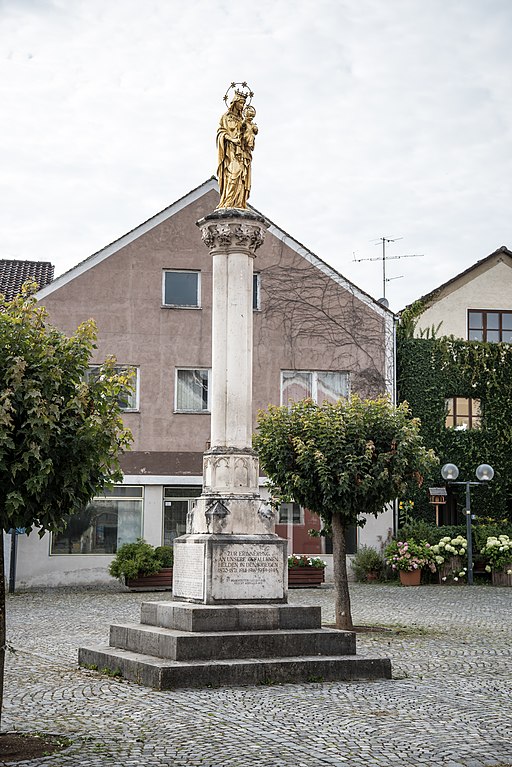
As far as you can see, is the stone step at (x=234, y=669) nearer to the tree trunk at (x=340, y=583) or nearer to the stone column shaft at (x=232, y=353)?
the stone column shaft at (x=232, y=353)

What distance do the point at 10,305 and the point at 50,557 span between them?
1984 cm

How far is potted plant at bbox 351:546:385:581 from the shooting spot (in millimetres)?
28578

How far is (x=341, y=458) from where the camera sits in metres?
16.2

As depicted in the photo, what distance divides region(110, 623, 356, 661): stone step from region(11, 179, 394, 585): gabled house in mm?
15986

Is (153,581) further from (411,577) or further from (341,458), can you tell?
(341,458)

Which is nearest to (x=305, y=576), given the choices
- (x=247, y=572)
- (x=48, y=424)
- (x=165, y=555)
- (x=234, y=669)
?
(x=165, y=555)

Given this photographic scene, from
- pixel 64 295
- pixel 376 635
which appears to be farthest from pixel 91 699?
pixel 64 295

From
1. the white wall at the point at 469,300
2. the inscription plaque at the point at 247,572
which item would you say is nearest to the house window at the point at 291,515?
the white wall at the point at 469,300

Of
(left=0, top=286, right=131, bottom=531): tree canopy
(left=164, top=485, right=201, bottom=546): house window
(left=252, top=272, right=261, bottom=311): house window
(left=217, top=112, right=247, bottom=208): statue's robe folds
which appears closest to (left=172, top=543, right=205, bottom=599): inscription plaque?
(left=0, top=286, right=131, bottom=531): tree canopy

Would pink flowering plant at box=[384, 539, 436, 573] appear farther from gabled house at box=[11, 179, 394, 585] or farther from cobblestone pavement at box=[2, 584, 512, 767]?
cobblestone pavement at box=[2, 584, 512, 767]

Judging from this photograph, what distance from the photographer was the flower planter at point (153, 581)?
2561 cm

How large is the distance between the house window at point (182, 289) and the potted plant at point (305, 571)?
749cm

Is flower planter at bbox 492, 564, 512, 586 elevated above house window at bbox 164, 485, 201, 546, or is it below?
below

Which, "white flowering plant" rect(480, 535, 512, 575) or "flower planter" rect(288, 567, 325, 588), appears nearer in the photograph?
"flower planter" rect(288, 567, 325, 588)
